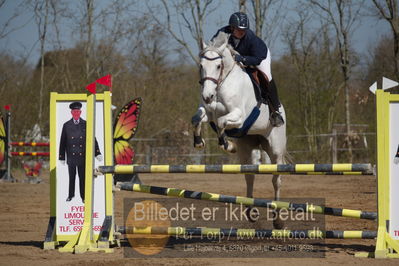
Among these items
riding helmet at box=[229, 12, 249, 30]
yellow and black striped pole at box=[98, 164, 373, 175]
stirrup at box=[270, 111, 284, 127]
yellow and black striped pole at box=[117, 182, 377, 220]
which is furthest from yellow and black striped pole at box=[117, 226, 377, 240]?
riding helmet at box=[229, 12, 249, 30]

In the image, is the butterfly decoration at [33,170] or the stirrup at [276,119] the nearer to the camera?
the stirrup at [276,119]

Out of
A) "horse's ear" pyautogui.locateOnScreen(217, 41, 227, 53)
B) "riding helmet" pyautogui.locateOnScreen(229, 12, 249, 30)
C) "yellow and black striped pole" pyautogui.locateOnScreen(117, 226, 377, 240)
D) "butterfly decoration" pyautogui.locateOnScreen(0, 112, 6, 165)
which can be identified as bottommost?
"yellow and black striped pole" pyautogui.locateOnScreen(117, 226, 377, 240)

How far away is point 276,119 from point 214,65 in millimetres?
1220

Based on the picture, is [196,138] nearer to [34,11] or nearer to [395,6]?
[395,6]

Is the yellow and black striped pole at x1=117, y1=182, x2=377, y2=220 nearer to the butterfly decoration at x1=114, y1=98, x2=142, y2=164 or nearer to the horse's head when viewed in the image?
the horse's head

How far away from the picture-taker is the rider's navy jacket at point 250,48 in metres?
5.99

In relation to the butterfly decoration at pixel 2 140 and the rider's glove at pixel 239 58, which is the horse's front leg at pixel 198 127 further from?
the butterfly decoration at pixel 2 140

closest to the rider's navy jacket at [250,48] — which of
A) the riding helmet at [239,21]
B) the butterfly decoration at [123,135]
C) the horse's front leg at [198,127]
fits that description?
the riding helmet at [239,21]

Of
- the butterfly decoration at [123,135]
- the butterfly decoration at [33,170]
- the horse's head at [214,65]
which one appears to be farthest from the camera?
the butterfly decoration at [33,170]

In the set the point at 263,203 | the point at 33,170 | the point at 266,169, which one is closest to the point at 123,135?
the point at 263,203

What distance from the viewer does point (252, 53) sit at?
6062 mm

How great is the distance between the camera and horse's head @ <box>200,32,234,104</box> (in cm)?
545

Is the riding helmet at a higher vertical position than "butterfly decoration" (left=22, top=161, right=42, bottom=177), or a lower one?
higher

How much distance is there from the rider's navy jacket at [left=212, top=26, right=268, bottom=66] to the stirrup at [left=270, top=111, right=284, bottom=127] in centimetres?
67
